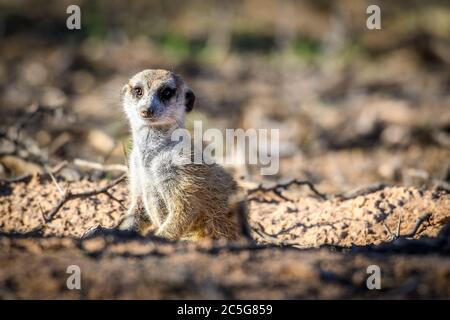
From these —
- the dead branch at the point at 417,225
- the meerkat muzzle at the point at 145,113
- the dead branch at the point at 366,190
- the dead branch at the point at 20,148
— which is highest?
the meerkat muzzle at the point at 145,113

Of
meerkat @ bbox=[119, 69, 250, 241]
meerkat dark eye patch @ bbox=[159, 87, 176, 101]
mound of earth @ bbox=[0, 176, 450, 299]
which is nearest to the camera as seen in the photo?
mound of earth @ bbox=[0, 176, 450, 299]

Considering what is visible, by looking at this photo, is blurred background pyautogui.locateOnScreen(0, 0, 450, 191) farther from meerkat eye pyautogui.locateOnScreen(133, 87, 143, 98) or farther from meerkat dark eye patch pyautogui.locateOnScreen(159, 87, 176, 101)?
meerkat dark eye patch pyautogui.locateOnScreen(159, 87, 176, 101)

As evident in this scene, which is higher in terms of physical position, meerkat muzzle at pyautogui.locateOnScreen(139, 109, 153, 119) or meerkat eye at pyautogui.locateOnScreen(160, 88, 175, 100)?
meerkat eye at pyautogui.locateOnScreen(160, 88, 175, 100)

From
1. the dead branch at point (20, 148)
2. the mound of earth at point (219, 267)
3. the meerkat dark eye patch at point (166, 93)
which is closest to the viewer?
the mound of earth at point (219, 267)

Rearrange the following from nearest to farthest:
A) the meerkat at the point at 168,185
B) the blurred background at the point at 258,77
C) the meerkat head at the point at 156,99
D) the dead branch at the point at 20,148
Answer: the meerkat at the point at 168,185 → the meerkat head at the point at 156,99 → the dead branch at the point at 20,148 → the blurred background at the point at 258,77

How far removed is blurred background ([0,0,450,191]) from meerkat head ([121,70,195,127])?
456 millimetres

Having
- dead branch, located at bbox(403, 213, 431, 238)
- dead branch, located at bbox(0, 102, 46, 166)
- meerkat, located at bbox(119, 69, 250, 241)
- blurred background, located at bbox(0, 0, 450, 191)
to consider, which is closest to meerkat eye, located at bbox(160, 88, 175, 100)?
meerkat, located at bbox(119, 69, 250, 241)

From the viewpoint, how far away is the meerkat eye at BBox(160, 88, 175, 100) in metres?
3.97

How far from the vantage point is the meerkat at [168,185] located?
371 centimetres

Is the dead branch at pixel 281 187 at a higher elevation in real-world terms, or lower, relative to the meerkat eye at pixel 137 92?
lower

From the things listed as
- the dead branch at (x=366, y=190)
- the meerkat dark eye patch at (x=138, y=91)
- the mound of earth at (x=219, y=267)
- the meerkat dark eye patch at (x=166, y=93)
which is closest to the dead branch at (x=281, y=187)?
the dead branch at (x=366, y=190)

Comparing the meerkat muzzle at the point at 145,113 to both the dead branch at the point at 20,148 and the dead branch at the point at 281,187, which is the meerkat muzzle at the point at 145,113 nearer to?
the dead branch at the point at 281,187

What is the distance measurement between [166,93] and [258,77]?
7.01 meters
